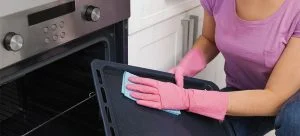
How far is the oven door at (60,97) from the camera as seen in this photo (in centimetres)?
114

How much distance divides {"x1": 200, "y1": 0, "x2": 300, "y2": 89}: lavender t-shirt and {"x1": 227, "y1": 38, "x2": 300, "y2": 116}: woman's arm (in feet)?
0.11

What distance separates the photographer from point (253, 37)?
3.49 ft

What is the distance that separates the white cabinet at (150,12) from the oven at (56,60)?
0.10ft

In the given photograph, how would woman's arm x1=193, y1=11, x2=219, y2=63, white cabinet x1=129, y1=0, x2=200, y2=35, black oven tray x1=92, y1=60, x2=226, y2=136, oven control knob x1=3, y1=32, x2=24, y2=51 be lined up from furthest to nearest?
woman's arm x1=193, y1=11, x2=219, y2=63 → white cabinet x1=129, y1=0, x2=200, y2=35 → black oven tray x1=92, y1=60, x2=226, y2=136 → oven control knob x1=3, y1=32, x2=24, y2=51

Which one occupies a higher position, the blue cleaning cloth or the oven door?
the blue cleaning cloth

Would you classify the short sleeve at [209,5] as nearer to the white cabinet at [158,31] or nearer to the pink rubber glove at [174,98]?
the white cabinet at [158,31]

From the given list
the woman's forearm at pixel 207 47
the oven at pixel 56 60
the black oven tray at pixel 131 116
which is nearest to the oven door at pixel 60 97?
the oven at pixel 56 60

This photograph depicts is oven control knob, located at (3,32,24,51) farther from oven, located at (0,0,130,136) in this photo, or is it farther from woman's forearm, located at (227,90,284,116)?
woman's forearm, located at (227,90,284,116)

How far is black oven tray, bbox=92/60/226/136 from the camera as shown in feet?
3.11

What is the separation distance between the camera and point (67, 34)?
931mm

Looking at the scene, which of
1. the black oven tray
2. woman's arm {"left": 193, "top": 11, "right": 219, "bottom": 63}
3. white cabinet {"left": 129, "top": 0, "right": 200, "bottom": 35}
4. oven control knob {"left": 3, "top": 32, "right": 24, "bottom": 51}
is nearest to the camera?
oven control knob {"left": 3, "top": 32, "right": 24, "bottom": 51}

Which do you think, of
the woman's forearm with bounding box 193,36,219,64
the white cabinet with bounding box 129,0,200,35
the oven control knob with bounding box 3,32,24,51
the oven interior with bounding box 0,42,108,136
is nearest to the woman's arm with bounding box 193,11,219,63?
Result: the woman's forearm with bounding box 193,36,219,64

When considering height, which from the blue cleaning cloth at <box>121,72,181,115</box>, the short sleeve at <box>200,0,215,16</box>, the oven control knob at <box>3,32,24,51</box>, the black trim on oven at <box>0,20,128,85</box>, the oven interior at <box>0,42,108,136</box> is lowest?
the oven interior at <box>0,42,108,136</box>

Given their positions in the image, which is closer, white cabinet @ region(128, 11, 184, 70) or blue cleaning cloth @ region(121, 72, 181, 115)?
blue cleaning cloth @ region(121, 72, 181, 115)
